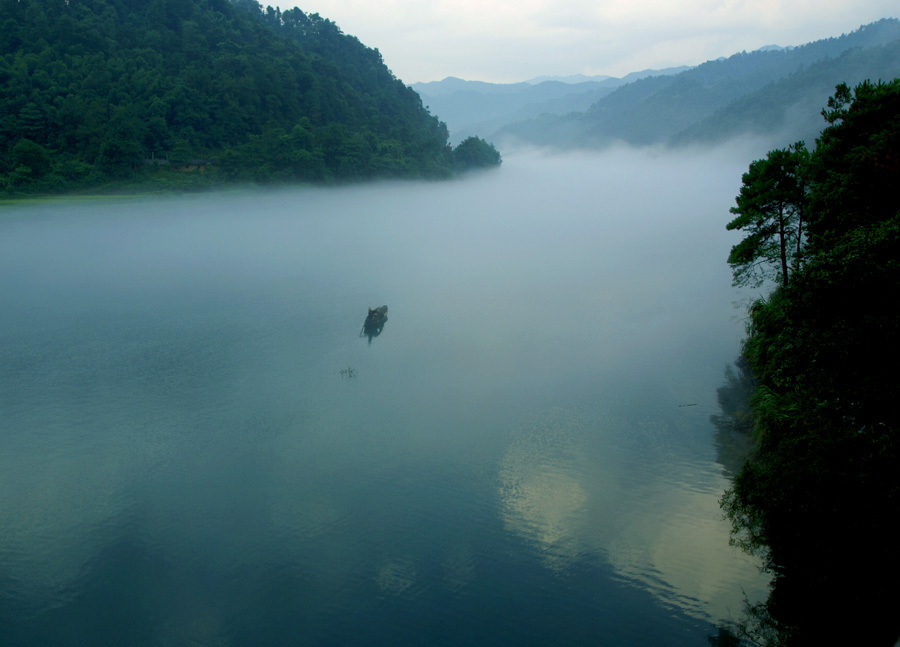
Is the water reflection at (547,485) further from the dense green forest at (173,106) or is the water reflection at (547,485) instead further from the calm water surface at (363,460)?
the dense green forest at (173,106)

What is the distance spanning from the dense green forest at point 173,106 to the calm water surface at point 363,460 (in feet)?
95.5

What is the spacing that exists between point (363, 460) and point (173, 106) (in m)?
69.2

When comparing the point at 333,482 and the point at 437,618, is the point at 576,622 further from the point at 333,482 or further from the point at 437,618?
the point at 333,482

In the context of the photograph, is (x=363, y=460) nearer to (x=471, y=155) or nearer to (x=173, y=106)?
(x=173, y=106)

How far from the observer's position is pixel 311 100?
85.1m

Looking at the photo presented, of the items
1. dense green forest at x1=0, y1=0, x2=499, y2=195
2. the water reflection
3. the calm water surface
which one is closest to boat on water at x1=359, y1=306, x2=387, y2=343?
the calm water surface

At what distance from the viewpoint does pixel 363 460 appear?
16.0 metres

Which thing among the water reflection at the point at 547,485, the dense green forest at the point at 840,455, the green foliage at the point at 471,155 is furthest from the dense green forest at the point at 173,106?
the dense green forest at the point at 840,455

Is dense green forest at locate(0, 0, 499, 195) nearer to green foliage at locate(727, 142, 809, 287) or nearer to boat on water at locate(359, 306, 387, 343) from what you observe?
boat on water at locate(359, 306, 387, 343)

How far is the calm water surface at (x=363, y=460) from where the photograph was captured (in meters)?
11.0

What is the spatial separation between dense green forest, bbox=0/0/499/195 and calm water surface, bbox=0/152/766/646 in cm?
2911

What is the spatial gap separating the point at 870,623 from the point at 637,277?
97.8ft

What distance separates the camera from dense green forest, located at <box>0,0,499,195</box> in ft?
202

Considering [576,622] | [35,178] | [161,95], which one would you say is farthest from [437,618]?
[161,95]
